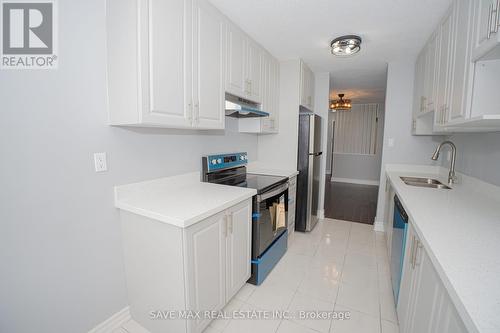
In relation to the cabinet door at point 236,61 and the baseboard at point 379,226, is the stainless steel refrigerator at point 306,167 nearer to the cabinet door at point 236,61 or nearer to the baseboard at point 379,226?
the baseboard at point 379,226

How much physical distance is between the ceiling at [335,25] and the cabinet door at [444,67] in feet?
0.39

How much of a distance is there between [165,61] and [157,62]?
0.21 ft

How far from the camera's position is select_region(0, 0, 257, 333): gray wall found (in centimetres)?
111

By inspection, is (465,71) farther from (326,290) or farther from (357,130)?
(357,130)

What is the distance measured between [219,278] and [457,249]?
4.24 feet

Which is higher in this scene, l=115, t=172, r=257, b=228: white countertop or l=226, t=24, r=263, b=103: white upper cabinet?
l=226, t=24, r=263, b=103: white upper cabinet

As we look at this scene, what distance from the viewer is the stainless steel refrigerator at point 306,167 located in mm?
2990

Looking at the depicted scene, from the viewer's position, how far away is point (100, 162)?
1.41 m

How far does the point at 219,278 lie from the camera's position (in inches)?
60.1

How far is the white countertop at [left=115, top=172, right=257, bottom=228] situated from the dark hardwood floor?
8.83 ft

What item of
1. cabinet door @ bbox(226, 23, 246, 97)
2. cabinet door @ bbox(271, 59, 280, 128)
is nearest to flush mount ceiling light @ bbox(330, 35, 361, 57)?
cabinet door @ bbox(271, 59, 280, 128)

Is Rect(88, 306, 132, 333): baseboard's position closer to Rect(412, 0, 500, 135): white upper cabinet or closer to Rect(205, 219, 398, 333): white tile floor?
Rect(205, 219, 398, 333): white tile floor


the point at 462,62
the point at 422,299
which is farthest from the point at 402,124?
the point at 422,299

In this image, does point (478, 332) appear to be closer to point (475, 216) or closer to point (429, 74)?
point (475, 216)
